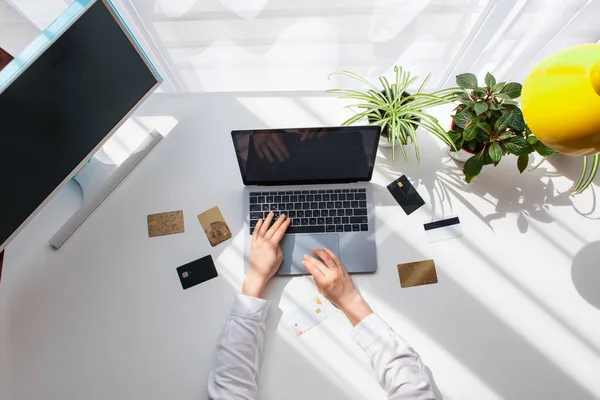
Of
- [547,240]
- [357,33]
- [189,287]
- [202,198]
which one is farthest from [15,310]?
[357,33]

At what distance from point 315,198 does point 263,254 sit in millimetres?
215

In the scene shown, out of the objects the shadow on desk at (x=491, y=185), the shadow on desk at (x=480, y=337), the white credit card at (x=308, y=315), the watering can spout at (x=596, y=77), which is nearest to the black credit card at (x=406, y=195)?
the shadow on desk at (x=491, y=185)

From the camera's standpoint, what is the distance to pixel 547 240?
41.6 inches

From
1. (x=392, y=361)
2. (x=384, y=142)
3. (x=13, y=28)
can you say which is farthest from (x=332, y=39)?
(x=392, y=361)

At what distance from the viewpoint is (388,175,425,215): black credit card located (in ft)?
3.61

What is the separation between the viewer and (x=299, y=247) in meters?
1.07

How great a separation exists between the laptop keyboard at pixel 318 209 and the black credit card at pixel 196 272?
0.49 feet

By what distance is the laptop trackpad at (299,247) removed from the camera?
1049mm

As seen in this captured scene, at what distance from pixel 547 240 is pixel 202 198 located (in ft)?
3.16

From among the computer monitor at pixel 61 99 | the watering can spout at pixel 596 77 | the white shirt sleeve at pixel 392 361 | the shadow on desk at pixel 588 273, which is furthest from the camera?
the shadow on desk at pixel 588 273

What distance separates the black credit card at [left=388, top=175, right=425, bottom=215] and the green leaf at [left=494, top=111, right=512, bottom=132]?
0.27m

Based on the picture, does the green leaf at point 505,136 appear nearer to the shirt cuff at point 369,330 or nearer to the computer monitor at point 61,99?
the shirt cuff at point 369,330

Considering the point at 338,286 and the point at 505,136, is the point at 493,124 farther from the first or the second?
the point at 338,286

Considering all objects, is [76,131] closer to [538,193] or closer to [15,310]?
[15,310]
